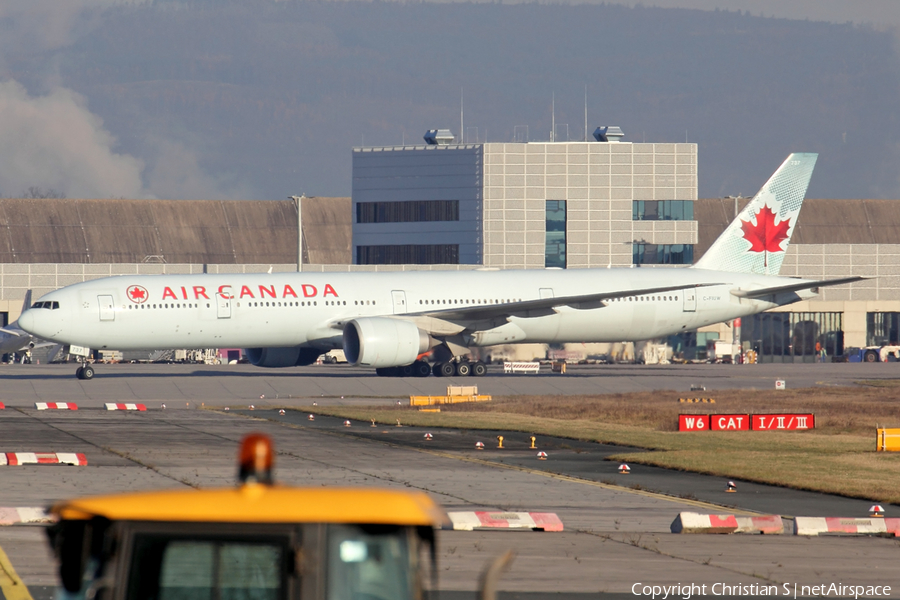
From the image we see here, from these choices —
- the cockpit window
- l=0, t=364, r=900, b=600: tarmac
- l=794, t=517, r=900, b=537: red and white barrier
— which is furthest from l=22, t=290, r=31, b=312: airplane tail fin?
l=794, t=517, r=900, b=537: red and white barrier

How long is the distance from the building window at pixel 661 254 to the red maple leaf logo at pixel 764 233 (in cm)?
3124

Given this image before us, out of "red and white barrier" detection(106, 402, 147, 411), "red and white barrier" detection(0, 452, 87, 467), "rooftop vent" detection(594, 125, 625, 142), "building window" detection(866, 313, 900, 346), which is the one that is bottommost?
"red and white barrier" detection(106, 402, 147, 411)

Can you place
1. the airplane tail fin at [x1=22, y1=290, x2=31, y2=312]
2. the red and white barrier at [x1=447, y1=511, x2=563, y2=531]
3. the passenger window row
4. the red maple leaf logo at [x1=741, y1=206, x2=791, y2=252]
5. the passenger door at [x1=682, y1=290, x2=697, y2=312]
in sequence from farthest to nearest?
1. the airplane tail fin at [x1=22, y1=290, x2=31, y2=312]
2. the red maple leaf logo at [x1=741, y1=206, x2=791, y2=252]
3. the passenger door at [x1=682, y1=290, x2=697, y2=312]
4. the passenger window row
5. the red and white barrier at [x1=447, y1=511, x2=563, y2=531]

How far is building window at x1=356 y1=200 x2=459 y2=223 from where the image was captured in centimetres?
8950

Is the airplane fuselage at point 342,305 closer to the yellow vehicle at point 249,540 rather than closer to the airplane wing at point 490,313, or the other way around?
the airplane wing at point 490,313

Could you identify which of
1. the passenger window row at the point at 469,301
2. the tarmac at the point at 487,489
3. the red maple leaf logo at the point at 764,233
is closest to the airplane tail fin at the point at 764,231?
the red maple leaf logo at the point at 764,233

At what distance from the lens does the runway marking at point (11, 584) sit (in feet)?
31.6

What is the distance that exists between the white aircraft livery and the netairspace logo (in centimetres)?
3357

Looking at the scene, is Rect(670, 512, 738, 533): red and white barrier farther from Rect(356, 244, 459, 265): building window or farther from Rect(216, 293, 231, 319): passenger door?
Rect(356, 244, 459, 265): building window

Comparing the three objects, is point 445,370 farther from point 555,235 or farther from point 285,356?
point 555,235

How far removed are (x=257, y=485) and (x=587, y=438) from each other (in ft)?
73.4

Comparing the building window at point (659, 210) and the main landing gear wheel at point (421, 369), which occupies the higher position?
the building window at point (659, 210)

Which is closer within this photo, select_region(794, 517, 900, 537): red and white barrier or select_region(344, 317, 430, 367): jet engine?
select_region(794, 517, 900, 537): red and white barrier

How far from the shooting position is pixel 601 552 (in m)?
12.2
